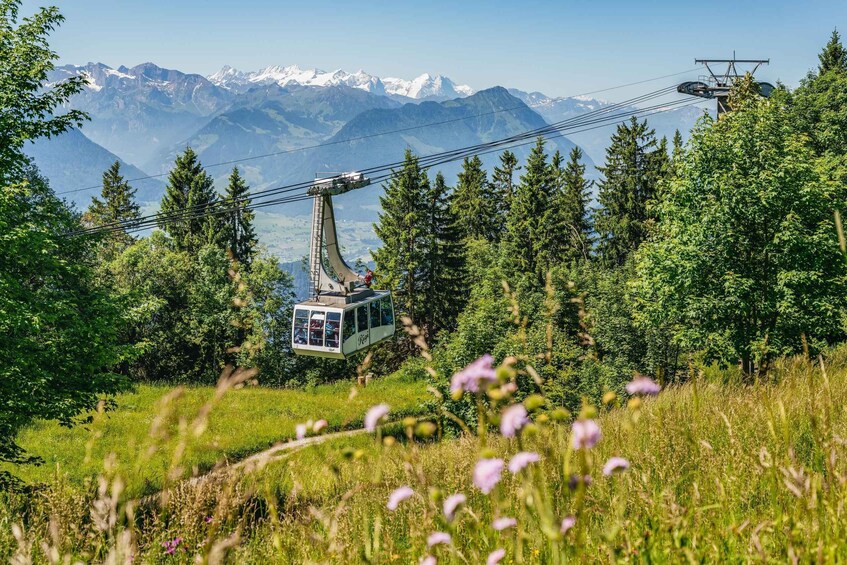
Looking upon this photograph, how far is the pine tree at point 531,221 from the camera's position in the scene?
182ft

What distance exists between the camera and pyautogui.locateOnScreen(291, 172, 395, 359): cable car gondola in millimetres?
20406

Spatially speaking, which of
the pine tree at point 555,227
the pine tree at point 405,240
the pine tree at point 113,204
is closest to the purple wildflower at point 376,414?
the pine tree at point 405,240

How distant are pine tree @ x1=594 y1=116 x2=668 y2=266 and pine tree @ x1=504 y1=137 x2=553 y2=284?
6088mm

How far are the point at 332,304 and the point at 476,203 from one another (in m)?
45.9

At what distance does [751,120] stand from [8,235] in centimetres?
2184

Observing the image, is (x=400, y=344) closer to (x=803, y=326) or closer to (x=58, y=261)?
(x=803, y=326)

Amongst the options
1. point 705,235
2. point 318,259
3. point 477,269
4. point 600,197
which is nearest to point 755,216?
point 705,235

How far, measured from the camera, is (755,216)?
804 inches

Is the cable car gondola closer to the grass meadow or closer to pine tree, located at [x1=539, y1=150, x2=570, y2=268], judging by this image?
the grass meadow

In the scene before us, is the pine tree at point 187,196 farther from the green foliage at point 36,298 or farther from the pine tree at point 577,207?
the green foliage at point 36,298

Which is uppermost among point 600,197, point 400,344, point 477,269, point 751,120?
point 751,120

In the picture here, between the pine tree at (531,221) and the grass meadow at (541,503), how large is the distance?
164 feet

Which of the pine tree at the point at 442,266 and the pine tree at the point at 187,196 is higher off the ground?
the pine tree at the point at 187,196

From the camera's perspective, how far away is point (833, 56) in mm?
48750
